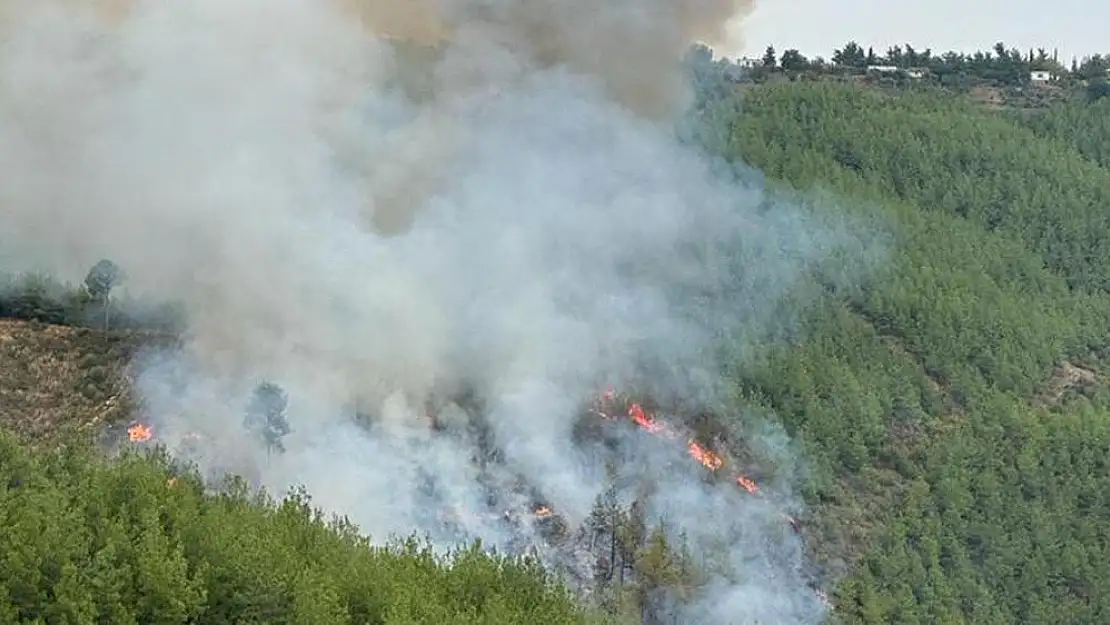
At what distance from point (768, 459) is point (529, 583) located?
2184cm

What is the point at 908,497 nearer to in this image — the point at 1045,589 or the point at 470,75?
→ the point at 1045,589

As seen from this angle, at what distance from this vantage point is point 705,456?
182 feet

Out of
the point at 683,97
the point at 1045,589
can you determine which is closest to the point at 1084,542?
the point at 1045,589

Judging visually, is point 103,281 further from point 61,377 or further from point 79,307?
point 61,377

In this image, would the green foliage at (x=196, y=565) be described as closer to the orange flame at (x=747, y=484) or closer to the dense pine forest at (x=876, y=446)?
the dense pine forest at (x=876, y=446)

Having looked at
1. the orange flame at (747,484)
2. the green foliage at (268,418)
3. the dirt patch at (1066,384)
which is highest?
the green foliage at (268,418)

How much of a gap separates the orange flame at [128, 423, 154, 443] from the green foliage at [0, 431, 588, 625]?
7488mm

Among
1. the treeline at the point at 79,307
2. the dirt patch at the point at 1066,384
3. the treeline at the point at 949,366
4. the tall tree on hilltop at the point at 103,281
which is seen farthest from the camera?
the dirt patch at the point at 1066,384

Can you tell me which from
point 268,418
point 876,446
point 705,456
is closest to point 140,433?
point 268,418

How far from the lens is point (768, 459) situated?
2269 inches

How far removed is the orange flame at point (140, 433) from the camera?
4812 cm

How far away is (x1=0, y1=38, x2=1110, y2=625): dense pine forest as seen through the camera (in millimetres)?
33719

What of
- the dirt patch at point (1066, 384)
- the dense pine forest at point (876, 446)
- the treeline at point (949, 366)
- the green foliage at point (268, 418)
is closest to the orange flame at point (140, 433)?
the dense pine forest at point (876, 446)

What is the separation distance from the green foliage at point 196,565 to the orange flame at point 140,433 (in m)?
7.49
